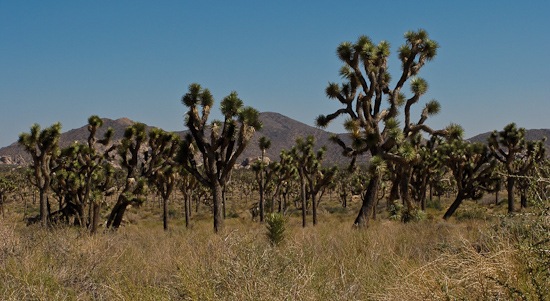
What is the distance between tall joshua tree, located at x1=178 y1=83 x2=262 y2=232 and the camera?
61.1 feet

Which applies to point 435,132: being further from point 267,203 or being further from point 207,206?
point 207,206

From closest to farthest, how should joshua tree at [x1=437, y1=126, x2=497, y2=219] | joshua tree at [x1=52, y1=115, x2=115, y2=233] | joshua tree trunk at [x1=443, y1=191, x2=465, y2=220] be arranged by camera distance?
joshua tree at [x1=52, y1=115, x2=115, y2=233] < joshua tree trunk at [x1=443, y1=191, x2=465, y2=220] < joshua tree at [x1=437, y1=126, x2=497, y2=219]

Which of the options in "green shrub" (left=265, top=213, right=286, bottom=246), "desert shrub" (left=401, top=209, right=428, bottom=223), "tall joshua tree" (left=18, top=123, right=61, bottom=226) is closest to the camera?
"green shrub" (left=265, top=213, right=286, bottom=246)

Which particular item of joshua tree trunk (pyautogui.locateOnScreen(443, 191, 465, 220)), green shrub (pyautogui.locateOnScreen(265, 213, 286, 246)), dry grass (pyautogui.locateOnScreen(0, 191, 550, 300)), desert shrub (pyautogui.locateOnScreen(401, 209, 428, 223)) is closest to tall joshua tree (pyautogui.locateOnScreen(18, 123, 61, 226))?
green shrub (pyautogui.locateOnScreen(265, 213, 286, 246))

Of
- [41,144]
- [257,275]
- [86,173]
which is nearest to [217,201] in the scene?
[41,144]

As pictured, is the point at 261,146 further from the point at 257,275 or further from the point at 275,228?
the point at 257,275

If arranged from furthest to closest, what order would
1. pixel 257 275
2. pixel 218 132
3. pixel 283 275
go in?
pixel 218 132
pixel 283 275
pixel 257 275

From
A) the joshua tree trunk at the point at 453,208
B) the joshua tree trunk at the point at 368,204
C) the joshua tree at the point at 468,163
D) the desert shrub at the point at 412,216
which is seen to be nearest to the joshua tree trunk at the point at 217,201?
the joshua tree trunk at the point at 368,204

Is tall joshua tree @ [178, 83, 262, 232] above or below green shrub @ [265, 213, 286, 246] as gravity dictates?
above

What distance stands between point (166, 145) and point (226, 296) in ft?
70.9

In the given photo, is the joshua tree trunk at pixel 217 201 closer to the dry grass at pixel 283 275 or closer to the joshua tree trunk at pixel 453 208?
the dry grass at pixel 283 275

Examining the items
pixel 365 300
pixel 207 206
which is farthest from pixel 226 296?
pixel 207 206

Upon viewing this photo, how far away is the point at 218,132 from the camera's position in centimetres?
1916

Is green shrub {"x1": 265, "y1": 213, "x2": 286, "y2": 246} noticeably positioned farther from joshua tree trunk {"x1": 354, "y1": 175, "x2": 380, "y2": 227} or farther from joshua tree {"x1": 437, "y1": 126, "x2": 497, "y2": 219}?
joshua tree {"x1": 437, "y1": 126, "x2": 497, "y2": 219}
